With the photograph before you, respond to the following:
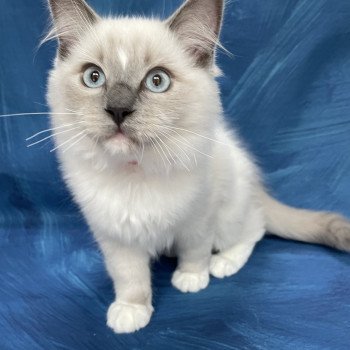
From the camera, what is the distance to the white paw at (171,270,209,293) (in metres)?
1.80

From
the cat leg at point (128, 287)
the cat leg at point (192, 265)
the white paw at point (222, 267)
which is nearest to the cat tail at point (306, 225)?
the white paw at point (222, 267)

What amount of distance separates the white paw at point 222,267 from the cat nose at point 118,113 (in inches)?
31.0

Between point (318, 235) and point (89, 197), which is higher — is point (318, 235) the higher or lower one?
the lower one

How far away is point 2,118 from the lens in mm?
2250

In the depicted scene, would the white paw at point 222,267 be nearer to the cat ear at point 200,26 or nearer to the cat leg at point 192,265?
the cat leg at point 192,265

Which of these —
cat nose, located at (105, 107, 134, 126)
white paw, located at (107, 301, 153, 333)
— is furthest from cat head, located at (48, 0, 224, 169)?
white paw, located at (107, 301, 153, 333)

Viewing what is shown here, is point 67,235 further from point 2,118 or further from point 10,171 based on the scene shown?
point 2,118

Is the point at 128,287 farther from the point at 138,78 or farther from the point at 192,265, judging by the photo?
the point at 138,78

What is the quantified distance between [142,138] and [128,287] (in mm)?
568

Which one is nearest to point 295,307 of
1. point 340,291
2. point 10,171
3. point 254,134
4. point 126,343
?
point 340,291

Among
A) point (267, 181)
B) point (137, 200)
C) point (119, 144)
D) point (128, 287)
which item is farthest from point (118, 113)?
point (267, 181)

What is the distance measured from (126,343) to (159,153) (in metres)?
0.60

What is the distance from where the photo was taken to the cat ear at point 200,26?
4.72ft

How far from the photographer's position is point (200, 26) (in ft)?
4.79
